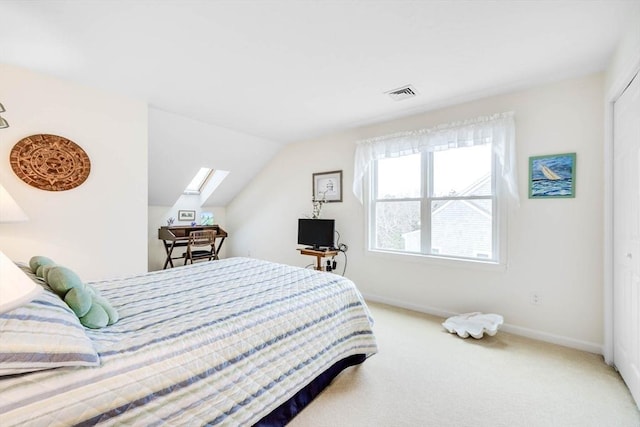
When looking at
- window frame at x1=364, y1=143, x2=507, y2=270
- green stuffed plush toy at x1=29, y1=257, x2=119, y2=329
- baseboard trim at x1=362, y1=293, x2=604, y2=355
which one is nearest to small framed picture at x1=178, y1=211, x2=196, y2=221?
window frame at x1=364, y1=143, x2=507, y2=270

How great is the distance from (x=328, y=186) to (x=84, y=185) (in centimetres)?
285

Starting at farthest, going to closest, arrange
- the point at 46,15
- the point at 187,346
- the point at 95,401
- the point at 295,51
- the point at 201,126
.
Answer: the point at 201,126 < the point at 295,51 < the point at 46,15 < the point at 187,346 < the point at 95,401

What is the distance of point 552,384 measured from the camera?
1900 mm

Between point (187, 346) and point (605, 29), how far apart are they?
3.05m

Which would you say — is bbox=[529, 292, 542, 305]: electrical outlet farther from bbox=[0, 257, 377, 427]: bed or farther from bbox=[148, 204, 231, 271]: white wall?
bbox=[148, 204, 231, 271]: white wall

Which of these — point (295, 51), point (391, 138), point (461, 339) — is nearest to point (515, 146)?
point (391, 138)

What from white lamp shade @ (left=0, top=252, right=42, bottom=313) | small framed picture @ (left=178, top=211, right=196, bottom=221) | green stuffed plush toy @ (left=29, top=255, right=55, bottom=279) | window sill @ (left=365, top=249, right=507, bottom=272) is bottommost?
window sill @ (left=365, top=249, right=507, bottom=272)

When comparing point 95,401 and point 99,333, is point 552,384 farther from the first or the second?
point 99,333

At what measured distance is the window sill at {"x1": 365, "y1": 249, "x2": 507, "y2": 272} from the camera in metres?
Result: 2.81

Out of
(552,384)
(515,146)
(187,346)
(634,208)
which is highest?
(515,146)

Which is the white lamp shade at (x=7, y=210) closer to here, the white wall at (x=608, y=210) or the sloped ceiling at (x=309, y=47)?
the sloped ceiling at (x=309, y=47)

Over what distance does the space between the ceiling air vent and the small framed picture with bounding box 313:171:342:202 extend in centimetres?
143

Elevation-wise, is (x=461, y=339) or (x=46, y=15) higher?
(x=46, y=15)

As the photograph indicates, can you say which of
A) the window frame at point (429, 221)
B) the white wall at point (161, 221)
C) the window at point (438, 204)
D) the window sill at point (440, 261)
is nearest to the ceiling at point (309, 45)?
the window at point (438, 204)
